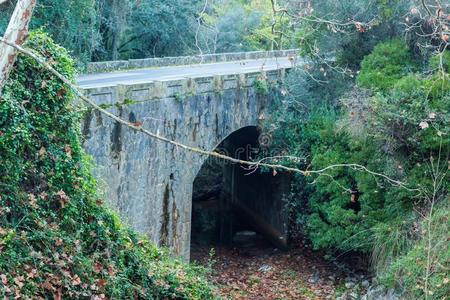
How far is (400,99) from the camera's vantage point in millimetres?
14539

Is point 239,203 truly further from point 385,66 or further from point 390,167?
point 390,167

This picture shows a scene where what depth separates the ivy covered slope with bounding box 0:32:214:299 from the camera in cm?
909

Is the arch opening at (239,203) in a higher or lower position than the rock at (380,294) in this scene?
higher

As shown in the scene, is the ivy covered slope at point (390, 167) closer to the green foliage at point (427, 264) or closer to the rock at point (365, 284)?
the green foliage at point (427, 264)

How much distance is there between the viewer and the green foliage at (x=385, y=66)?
1634 cm

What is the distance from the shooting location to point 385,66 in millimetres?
16766

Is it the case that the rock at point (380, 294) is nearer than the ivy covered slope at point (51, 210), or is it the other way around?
the ivy covered slope at point (51, 210)

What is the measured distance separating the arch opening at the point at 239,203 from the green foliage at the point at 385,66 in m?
3.93

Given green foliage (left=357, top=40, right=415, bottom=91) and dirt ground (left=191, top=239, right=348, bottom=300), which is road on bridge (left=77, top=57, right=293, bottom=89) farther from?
dirt ground (left=191, top=239, right=348, bottom=300)

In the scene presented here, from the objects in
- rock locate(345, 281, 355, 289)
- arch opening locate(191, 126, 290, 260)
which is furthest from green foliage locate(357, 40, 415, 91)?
rock locate(345, 281, 355, 289)

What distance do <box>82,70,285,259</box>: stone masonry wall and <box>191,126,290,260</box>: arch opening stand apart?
8.70 feet

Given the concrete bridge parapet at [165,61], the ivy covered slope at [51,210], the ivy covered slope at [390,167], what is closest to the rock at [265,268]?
the ivy covered slope at [390,167]

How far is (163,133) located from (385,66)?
548 centimetres

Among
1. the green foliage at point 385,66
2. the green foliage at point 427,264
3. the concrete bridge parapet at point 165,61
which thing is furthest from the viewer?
the concrete bridge parapet at point 165,61
